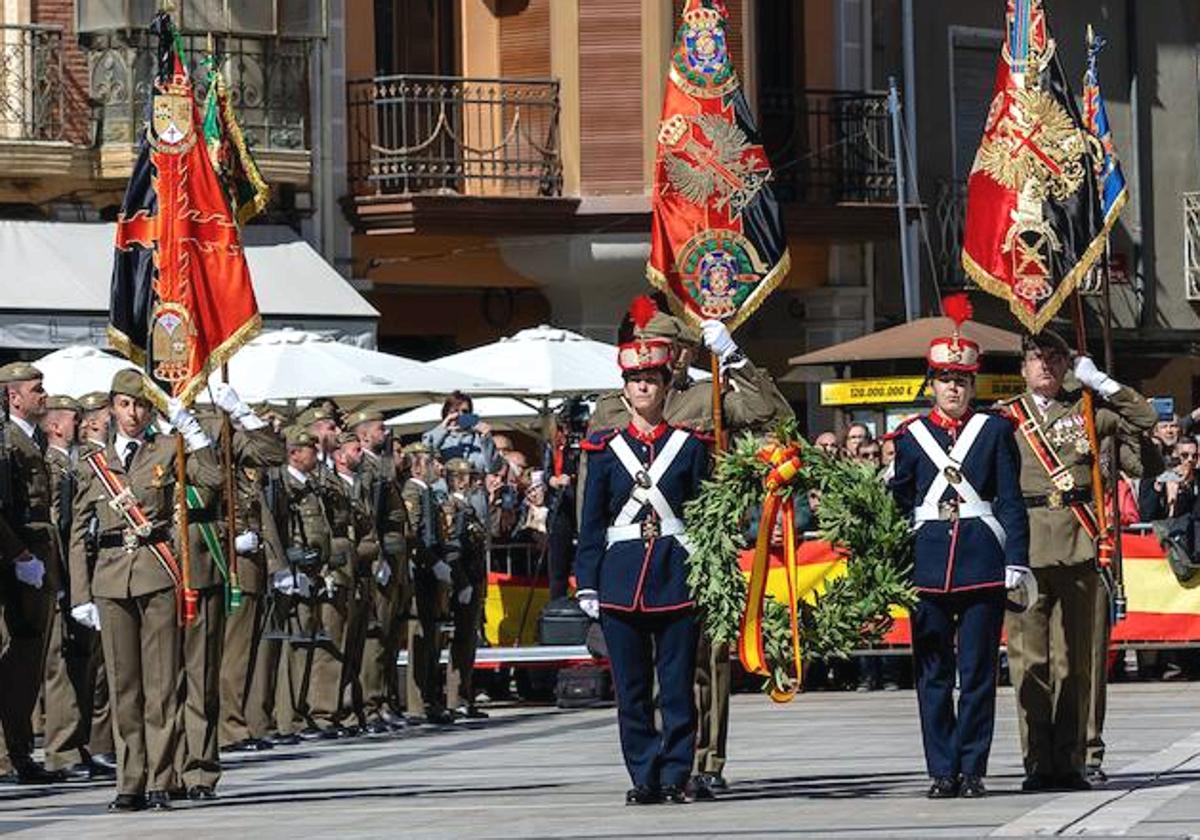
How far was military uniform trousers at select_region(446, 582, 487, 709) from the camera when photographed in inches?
1019

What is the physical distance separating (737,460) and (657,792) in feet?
5.00

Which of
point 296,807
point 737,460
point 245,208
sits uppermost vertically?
point 245,208

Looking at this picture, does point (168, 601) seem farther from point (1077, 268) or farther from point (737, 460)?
point (1077, 268)

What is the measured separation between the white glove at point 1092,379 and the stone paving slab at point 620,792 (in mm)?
1838

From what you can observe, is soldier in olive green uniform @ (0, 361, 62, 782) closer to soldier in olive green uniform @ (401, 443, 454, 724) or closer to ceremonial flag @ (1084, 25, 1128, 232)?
soldier in olive green uniform @ (401, 443, 454, 724)

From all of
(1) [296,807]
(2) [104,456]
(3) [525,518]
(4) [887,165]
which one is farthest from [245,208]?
(4) [887,165]

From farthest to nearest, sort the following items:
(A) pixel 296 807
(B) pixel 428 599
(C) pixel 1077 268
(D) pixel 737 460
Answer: (B) pixel 428 599 → (C) pixel 1077 268 → (A) pixel 296 807 → (D) pixel 737 460

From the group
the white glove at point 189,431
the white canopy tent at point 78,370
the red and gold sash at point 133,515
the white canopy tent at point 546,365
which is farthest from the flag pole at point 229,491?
the white canopy tent at point 546,365

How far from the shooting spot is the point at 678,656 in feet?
54.7

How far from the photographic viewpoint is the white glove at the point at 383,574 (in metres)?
24.8

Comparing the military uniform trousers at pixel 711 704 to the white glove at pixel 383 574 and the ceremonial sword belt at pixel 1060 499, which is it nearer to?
the ceremonial sword belt at pixel 1060 499

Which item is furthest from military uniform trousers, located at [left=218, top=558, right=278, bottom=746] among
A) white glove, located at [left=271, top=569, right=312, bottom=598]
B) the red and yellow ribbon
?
the red and yellow ribbon

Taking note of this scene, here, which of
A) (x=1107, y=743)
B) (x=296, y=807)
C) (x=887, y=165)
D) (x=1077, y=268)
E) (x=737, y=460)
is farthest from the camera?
(x=887, y=165)

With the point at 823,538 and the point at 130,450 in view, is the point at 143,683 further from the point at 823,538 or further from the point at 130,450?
the point at 823,538
